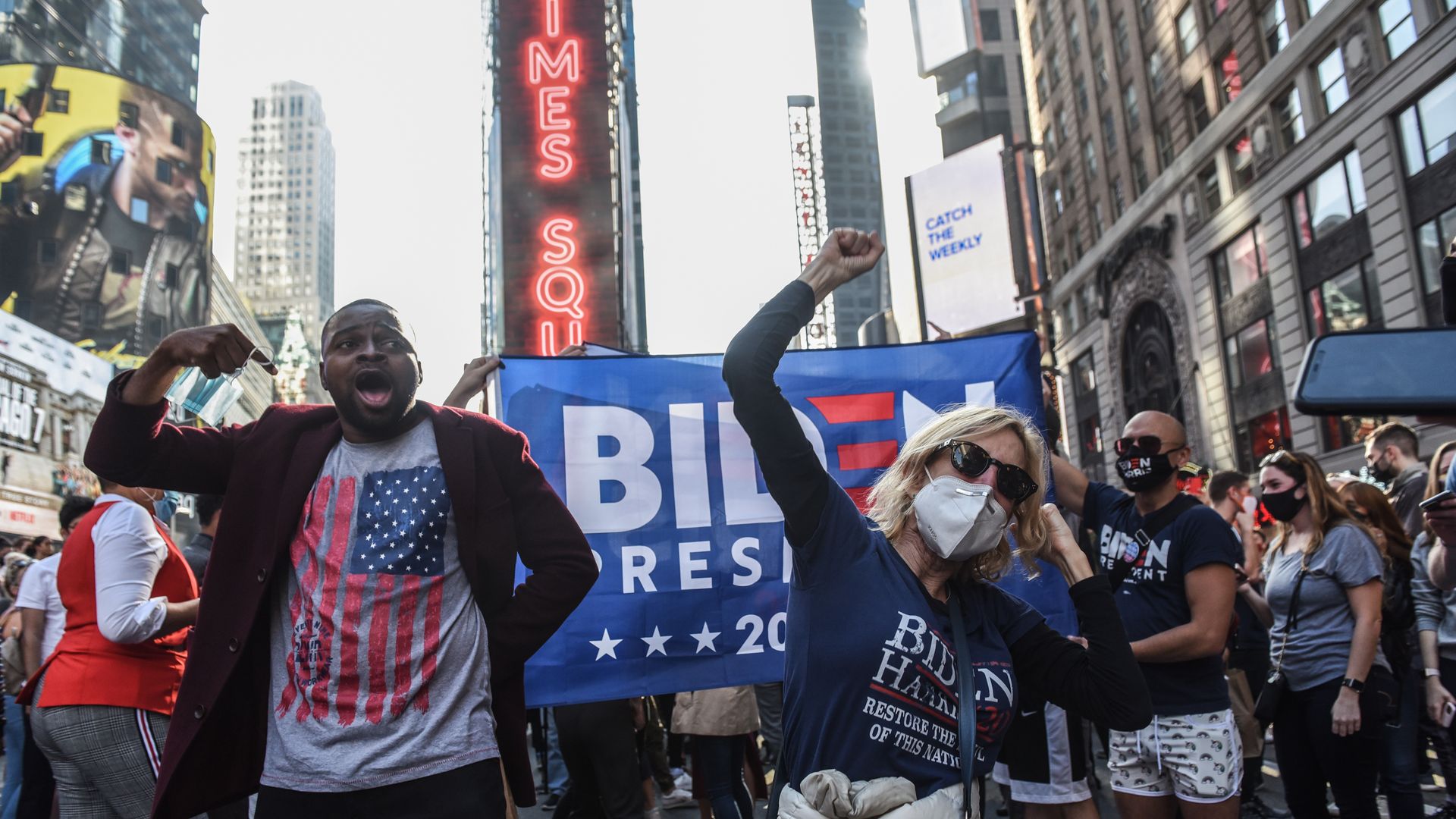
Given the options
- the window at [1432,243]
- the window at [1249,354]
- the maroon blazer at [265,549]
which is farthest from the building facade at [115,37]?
the maroon blazer at [265,549]

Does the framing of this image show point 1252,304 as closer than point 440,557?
No

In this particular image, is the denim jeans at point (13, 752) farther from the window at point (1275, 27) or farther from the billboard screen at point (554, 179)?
the window at point (1275, 27)

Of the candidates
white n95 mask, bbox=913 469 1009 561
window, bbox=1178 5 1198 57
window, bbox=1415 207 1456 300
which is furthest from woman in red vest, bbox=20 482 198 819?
window, bbox=1178 5 1198 57

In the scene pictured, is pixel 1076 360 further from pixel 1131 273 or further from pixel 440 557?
pixel 440 557

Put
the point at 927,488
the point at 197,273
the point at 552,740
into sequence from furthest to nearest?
1. the point at 197,273
2. the point at 552,740
3. the point at 927,488

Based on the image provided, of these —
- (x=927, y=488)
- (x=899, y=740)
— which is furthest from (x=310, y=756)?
(x=927, y=488)

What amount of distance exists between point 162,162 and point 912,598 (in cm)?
6646

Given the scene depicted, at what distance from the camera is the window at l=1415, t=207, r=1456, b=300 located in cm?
2152

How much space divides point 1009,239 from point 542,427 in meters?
38.2

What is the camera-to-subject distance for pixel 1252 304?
31016 millimetres

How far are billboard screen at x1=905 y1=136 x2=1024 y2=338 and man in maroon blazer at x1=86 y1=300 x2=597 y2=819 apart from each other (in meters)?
39.3

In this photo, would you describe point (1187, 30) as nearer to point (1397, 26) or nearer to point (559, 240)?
point (1397, 26)

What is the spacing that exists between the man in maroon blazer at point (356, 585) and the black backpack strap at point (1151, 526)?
2473 millimetres

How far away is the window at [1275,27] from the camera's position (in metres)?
28.7
